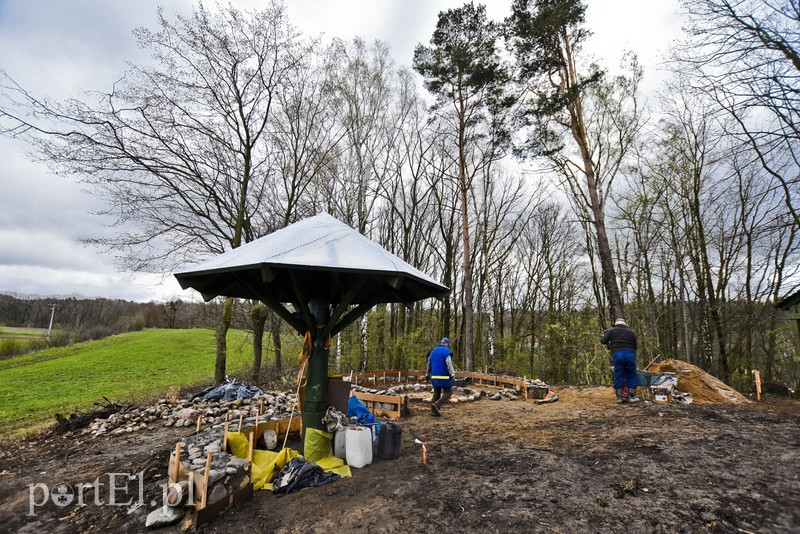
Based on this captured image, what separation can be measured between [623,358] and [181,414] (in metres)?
9.30

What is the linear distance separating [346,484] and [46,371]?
1070 inches

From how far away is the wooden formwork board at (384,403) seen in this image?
7523 mm

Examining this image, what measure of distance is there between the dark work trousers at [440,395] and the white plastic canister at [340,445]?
10.9 feet

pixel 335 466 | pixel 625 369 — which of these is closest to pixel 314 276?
pixel 335 466

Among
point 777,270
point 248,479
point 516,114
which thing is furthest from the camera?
point 777,270

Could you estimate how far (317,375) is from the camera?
4668 millimetres

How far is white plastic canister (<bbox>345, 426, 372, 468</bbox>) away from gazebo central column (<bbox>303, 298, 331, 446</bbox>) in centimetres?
41

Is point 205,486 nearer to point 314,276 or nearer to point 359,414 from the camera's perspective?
point 359,414

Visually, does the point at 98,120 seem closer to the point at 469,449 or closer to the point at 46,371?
the point at 469,449

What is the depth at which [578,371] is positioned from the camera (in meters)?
20.1

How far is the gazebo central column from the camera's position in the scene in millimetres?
4578

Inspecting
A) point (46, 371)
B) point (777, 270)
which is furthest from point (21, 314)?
point (777, 270)

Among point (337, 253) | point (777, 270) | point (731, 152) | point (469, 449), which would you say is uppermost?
point (731, 152)

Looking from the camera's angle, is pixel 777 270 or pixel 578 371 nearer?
pixel 777 270
